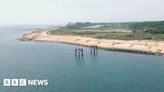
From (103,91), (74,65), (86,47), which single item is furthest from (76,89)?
(86,47)

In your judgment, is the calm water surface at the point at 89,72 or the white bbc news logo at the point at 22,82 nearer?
the calm water surface at the point at 89,72

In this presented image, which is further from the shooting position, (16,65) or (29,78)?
(16,65)

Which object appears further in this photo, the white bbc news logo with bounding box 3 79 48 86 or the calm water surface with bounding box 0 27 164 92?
the white bbc news logo with bounding box 3 79 48 86

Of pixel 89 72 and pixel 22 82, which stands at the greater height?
pixel 89 72

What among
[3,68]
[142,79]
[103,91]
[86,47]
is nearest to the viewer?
[103,91]

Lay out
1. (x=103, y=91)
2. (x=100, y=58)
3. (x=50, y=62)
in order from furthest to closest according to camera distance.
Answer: (x=100, y=58) < (x=50, y=62) < (x=103, y=91)

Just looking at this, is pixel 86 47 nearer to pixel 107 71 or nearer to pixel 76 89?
pixel 107 71

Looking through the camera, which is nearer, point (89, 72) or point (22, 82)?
point (22, 82)
